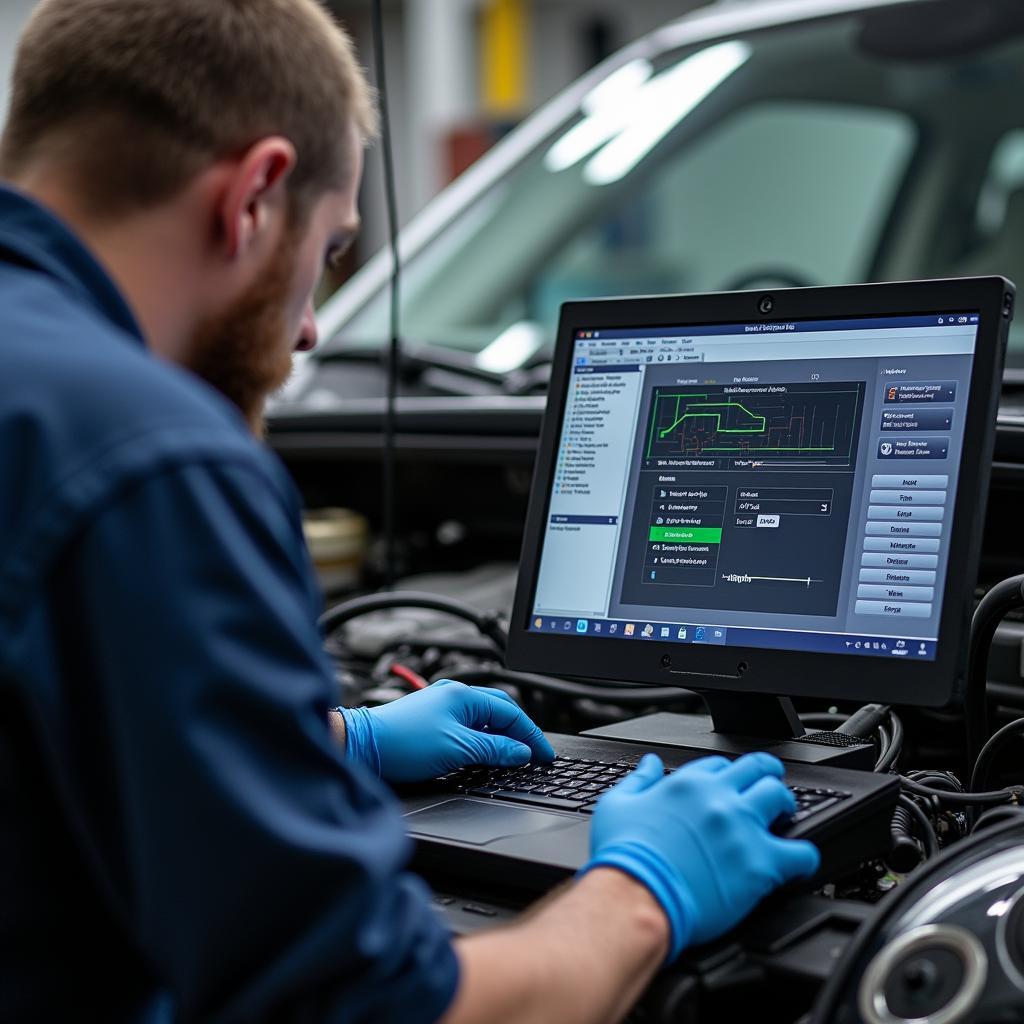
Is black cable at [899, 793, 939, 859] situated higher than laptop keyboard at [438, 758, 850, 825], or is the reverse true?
laptop keyboard at [438, 758, 850, 825]

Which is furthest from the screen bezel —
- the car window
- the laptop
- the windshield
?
the car window

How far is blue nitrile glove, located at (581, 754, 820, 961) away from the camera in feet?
2.85

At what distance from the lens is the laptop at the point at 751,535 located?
3.54ft

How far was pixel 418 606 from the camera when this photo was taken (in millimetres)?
1565

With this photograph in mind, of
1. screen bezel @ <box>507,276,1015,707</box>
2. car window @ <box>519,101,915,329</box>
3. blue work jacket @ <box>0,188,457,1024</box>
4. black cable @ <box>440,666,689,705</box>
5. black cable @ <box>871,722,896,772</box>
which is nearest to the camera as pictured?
blue work jacket @ <box>0,188,457,1024</box>

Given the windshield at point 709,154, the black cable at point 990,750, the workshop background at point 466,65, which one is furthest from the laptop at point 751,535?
the workshop background at point 466,65

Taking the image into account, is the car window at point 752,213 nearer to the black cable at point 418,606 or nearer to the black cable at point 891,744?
the black cable at point 418,606

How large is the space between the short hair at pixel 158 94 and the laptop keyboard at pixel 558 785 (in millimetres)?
490

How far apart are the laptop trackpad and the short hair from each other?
1.52ft

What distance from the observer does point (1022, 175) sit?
2.75m

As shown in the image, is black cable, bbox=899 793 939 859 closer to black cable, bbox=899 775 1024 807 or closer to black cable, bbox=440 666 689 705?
black cable, bbox=899 775 1024 807

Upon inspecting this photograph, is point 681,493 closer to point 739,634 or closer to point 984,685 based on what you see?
point 739,634

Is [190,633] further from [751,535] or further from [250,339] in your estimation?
[751,535]

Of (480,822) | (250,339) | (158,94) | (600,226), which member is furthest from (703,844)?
(600,226)
